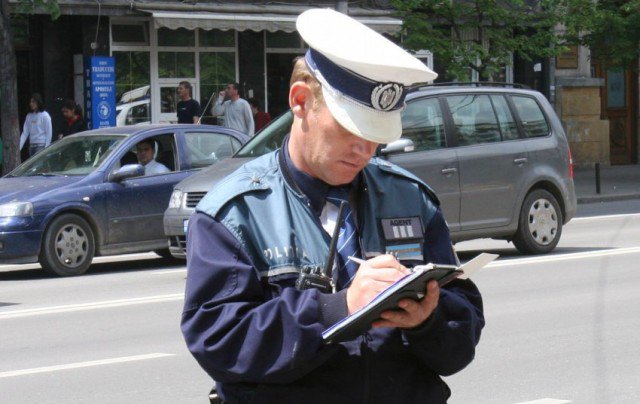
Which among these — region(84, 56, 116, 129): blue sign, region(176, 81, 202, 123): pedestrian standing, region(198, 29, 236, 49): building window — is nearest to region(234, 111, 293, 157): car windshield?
region(176, 81, 202, 123): pedestrian standing

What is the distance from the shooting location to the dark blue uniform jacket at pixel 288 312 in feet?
8.34

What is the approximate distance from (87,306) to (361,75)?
8.24 m

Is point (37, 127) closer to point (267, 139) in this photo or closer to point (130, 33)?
point (130, 33)

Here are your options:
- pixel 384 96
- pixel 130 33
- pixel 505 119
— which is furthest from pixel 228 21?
pixel 384 96

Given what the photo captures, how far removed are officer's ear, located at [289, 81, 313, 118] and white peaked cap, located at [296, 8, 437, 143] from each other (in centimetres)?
4

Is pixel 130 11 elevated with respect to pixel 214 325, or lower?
elevated

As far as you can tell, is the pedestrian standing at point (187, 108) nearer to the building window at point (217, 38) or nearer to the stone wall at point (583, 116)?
the building window at point (217, 38)

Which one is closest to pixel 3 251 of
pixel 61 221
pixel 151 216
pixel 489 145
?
pixel 61 221

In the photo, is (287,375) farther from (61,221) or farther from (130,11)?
(130,11)

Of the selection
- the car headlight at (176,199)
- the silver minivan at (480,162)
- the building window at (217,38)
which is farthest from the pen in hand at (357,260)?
the building window at (217,38)

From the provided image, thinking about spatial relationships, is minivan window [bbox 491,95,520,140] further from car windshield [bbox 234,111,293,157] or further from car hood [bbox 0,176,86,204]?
car hood [bbox 0,176,86,204]

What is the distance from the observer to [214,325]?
2.57 metres

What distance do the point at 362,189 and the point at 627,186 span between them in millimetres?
22969

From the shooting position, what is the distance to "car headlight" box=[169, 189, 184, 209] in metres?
12.4
